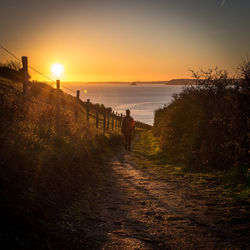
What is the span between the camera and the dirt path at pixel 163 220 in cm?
355

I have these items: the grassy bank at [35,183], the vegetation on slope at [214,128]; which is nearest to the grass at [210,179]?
the vegetation on slope at [214,128]

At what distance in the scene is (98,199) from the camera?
18.3ft

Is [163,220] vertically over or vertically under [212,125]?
under

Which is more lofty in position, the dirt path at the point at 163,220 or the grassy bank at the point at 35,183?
the grassy bank at the point at 35,183

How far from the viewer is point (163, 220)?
A: 440cm

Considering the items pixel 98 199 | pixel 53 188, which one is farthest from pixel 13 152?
pixel 98 199

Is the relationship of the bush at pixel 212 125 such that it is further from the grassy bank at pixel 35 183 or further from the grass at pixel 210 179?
the grassy bank at pixel 35 183

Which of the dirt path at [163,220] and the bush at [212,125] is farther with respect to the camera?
the bush at [212,125]

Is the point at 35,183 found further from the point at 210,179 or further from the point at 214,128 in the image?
the point at 214,128

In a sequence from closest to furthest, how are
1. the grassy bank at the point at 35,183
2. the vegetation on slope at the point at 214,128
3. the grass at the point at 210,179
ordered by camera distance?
the grassy bank at the point at 35,183
the grass at the point at 210,179
the vegetation on slope at the point at 214,128

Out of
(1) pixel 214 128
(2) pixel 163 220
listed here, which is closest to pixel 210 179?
(1) pixel 214 128

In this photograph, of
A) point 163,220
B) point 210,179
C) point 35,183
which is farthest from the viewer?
point 210,179

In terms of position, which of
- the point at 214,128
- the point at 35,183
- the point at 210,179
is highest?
the point at 214,128

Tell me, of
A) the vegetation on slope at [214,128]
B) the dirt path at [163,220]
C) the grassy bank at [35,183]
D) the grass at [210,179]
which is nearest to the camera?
the grassy bank at [35,183]
